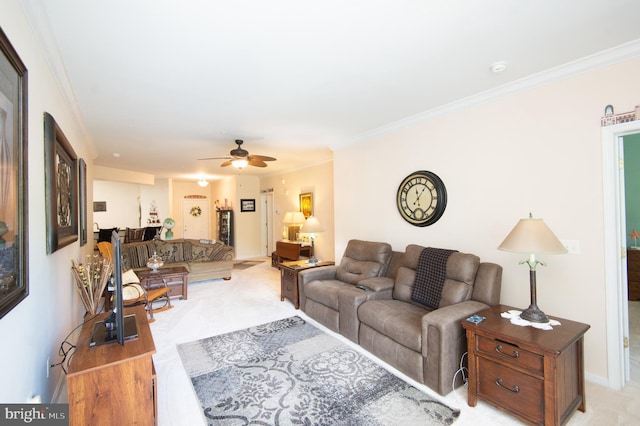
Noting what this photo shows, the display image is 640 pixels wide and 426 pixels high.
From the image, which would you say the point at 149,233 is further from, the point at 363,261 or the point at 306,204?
the point at 363,261

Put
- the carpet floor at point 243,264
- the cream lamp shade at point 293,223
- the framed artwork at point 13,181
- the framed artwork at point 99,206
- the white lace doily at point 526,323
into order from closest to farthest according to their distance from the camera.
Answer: the framed artwork at point 13,181
the white lace doily at point 526,323
the cream lamp shade at point 293,223
the carpet floor at point 243,264
the framed artwork at point 99,206

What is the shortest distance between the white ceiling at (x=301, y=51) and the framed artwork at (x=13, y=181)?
620 mm

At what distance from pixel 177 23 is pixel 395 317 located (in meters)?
2.76

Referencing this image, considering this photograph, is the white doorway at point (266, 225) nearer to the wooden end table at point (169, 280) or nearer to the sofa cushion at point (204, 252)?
the sofa cushion at point (204, 252)

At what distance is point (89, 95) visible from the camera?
2830 mm

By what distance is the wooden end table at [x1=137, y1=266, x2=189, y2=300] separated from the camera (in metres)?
4.52

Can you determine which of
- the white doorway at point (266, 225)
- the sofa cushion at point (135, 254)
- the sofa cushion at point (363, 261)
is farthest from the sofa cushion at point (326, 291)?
the white doorway at point (266, 225)

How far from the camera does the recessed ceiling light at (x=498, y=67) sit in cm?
230

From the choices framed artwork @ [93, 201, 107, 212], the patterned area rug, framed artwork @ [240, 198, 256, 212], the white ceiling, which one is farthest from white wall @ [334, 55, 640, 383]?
framed artwork @ [93, 201, 107, 212]

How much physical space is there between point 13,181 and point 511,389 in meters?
2.96

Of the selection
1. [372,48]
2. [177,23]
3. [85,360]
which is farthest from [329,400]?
[177,23]

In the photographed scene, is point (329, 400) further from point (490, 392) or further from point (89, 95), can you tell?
point (89, 95)

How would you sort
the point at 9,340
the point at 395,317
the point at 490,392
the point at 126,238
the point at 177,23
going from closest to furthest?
1. the point at 9,340
2. the point at 177,23
3. the point at 490,392
4. the point at 395,317
5. the point at 126,238

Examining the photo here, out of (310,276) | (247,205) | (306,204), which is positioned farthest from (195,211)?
→ (310,276)
